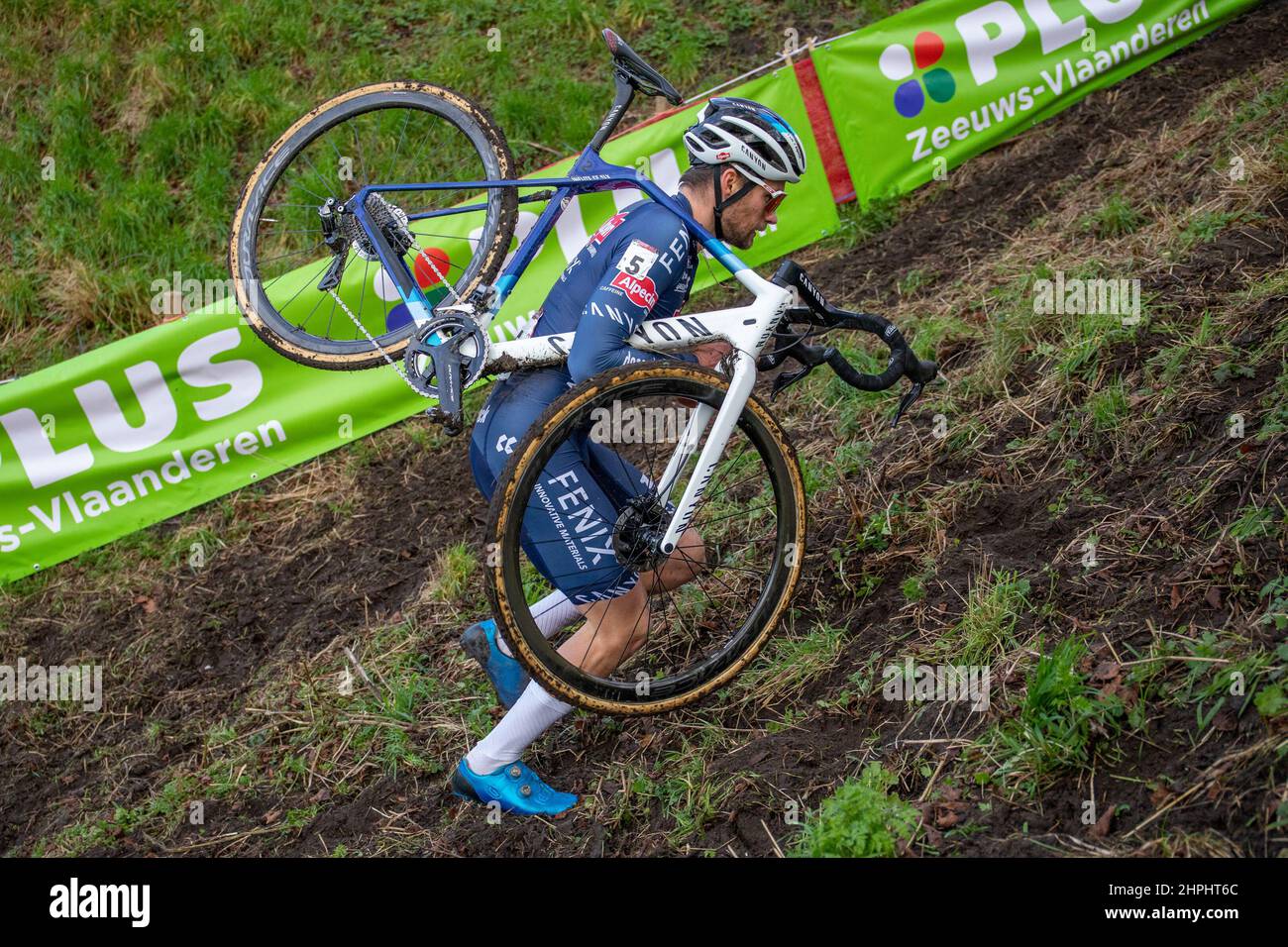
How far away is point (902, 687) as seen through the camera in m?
4.47

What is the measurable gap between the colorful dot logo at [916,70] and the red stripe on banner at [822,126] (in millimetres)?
505

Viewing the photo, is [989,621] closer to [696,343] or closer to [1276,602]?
[1276,602]

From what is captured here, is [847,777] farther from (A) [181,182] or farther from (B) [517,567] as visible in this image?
(A) [181,182]

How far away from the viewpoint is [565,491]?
4055mm

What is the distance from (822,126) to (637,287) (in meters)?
5.18

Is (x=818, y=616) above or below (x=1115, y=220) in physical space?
below

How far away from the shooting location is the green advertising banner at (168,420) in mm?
7500

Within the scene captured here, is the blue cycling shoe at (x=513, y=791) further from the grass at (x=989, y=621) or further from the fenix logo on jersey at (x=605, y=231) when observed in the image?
the fenix logo on jersey at (x=605, y=231)

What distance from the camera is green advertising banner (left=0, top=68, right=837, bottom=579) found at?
24.6 ft

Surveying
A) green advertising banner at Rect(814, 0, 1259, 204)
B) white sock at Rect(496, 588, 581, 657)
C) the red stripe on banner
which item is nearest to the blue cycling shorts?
white sock at Rect(496, 588, 581, 657)

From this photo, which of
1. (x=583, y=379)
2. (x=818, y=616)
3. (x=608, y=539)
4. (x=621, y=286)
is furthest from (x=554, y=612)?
(x=621, y=286)

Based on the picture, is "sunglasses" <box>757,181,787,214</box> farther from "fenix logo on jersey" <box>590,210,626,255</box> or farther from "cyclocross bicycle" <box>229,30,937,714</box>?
"fenix logo on jersey" <box>590,210,626,255</box>

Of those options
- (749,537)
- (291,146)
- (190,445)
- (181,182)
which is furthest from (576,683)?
(181,182)

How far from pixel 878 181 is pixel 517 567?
5905 millimetres
